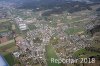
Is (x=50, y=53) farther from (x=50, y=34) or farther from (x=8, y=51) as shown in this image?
(x=50, y=34)

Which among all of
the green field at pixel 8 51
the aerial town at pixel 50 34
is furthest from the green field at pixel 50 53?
the green field at pixel 8 51

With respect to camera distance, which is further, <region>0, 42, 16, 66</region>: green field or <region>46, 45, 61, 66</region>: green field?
<region>0, 42, 16, 66</region>: green field

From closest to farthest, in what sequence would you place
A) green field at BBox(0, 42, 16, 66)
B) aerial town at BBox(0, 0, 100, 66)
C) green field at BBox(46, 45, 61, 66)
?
1. green field at BBox(46, 45, 61, 66)
2. green field at BBox(0, 42, 16, 66)
3. aerial town at BBox(0, 0, 100, 66)

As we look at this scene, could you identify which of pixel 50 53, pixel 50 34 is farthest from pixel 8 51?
pixel 50 34

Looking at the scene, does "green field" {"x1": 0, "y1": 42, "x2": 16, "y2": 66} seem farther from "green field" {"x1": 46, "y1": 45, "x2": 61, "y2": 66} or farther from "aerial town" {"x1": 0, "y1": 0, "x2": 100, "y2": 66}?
"green field" {"x1": 46, "y1": 45, "x2": 61, "y2": 66}

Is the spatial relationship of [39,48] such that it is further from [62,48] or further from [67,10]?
[67,10]

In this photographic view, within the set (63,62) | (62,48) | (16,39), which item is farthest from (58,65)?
(16,39)

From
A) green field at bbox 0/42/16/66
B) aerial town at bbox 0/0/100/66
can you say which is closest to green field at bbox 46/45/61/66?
aerial town at bbox 0/0/100/66

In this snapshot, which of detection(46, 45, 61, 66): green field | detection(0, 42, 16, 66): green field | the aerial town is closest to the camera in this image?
detection(46, 45, 61, 66): green field

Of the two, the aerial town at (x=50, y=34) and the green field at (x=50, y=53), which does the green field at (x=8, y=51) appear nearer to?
the aerial town at (x=50, y=34)
